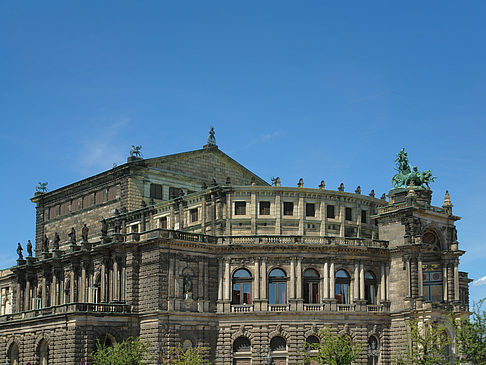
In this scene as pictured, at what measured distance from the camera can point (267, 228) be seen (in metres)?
87.2

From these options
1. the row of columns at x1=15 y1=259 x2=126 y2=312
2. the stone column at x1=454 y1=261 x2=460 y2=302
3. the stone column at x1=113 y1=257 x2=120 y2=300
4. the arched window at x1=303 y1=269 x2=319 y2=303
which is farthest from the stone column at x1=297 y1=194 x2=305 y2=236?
the stone column at x1=113 y1=257 x2=120 y2=300

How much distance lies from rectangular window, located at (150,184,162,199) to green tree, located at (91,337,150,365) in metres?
25.8

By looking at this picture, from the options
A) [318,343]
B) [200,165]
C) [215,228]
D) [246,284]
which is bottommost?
[318,343]

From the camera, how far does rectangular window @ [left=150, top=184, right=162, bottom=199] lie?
99.4m

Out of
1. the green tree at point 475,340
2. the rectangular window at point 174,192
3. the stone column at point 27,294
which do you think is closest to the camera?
the green tree at point 475,340

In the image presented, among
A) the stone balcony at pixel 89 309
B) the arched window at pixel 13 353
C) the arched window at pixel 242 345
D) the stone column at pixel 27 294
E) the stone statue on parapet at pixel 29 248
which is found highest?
the stone statue on parapet at pixel 29 248

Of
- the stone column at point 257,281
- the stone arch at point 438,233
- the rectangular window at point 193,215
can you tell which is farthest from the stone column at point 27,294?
the stone arch at point 438,233

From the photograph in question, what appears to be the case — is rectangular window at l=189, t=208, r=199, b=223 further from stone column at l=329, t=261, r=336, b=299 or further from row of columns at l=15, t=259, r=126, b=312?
stone column at l=329, t=261, r=336, b=299

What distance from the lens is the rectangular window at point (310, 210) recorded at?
88.6 metres

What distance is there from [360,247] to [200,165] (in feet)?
92.7

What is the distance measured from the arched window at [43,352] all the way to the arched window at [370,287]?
34.5 meters

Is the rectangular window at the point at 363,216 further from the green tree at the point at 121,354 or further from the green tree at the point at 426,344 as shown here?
the green tree at the point at 121,354

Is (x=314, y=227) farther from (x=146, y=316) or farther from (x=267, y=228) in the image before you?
(x=146, y=316)

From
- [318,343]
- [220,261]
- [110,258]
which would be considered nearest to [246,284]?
[220,261]
